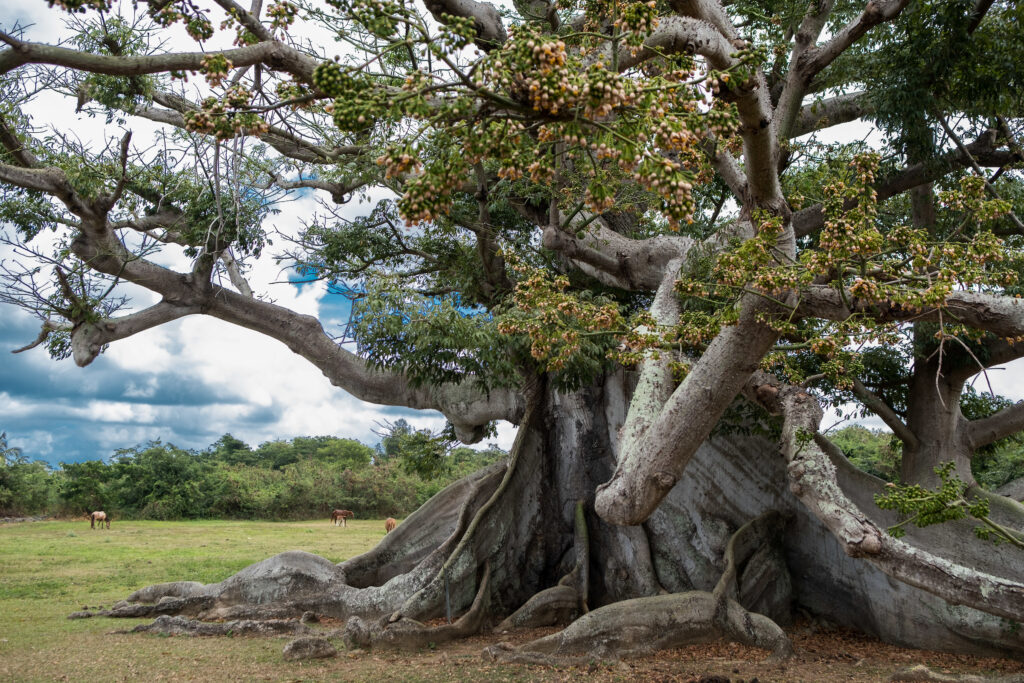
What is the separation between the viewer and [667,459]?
5.93m

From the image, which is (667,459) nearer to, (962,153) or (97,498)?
(962,153)

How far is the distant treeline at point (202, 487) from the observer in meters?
22.9

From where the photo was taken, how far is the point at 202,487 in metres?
25.3

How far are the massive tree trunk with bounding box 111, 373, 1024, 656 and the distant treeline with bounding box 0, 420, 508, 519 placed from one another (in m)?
10.0

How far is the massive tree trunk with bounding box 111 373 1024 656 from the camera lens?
26.7 feet

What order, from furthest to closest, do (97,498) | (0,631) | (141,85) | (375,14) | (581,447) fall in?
(97,498) < (581,447) < (0,631) < (141,85) < (375,14)

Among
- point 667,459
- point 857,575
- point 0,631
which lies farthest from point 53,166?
point 857,575

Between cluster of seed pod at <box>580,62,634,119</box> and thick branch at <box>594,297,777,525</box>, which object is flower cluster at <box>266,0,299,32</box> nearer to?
cluster of seed pod at <box>580,62,634,119</box>

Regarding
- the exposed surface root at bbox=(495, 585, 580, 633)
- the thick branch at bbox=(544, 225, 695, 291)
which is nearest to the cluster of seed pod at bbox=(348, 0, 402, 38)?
the thick branch at bbox=(544, 225, 695, 291)

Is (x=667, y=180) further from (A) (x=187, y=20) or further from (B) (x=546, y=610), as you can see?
(B) (x=546, y=610)

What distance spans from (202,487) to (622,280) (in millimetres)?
20132

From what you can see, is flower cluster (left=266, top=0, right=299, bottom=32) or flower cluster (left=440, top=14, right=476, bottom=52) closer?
flower cluster (left=440, top=14, right=476, bottom=52)

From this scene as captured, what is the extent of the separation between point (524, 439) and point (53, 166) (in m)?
6.50

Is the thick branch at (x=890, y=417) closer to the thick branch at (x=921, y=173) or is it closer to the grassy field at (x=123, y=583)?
the thick branch at (x=921, y=173)
